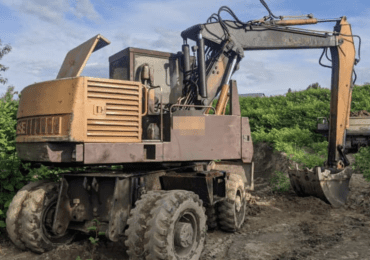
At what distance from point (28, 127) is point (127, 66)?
5.95 feet

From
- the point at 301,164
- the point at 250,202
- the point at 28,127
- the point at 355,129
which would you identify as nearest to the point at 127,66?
the point at 28,127

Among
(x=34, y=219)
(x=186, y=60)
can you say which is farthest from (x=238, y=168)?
(x=34, y=219)

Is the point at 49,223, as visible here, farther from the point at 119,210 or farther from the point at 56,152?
the point at 56,152

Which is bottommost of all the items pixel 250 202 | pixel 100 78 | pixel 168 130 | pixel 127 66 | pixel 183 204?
pixel 250 202

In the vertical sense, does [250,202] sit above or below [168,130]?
below

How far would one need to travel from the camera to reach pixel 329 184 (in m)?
9.23

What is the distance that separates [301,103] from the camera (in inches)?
757

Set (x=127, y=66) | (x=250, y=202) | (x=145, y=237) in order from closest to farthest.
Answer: (x=145, y=237) → (x=127, y=66) → (x=250, y=202)

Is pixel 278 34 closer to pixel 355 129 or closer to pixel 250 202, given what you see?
pixel 250 202

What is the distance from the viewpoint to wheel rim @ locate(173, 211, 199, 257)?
5.18 metres

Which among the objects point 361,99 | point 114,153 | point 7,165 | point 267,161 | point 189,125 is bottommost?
point 267,161

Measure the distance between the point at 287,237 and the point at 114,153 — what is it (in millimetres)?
3524

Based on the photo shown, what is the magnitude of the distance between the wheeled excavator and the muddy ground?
0.33 metres

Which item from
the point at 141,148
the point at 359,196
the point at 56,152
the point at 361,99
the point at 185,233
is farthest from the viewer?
the point at 361,99
